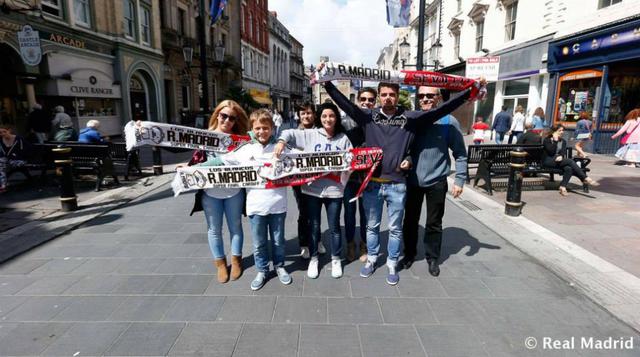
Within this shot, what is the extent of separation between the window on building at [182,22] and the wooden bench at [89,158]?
1854 centimetres

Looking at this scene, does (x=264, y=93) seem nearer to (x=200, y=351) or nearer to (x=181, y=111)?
(x=181, y=111)

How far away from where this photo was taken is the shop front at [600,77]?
431 inches

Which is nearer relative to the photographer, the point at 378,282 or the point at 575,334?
the point at 575,334

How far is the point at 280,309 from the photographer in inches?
114

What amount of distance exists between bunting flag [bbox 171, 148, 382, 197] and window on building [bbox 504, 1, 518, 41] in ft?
57.0

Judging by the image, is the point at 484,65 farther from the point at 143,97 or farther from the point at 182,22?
the point at 182,22

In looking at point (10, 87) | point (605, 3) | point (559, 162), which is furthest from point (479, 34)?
point (10, 87)

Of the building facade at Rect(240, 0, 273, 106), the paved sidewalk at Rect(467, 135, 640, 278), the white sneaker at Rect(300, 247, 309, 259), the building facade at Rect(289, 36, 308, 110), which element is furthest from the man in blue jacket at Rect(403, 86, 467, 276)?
the building facade at Rect(289, 36, 308, 110)

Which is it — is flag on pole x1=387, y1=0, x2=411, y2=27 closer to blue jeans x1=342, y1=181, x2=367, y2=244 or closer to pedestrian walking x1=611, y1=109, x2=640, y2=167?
pedestrian walking x1=611, y1=109, x2=640, y2=167

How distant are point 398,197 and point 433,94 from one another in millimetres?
1094

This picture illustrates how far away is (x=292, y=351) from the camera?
2396mm

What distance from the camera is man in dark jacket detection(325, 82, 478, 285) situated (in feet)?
10.4

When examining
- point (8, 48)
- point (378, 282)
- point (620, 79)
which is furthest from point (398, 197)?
point (8, 48)

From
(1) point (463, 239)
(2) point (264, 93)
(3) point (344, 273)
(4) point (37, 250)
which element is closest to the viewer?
(3) point (344, 273)
